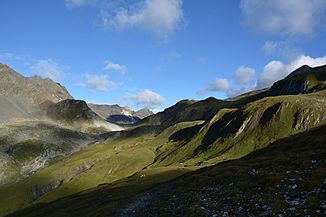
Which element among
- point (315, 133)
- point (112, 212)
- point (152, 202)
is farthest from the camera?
point (315, 133)

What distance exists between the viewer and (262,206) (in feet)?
99.9

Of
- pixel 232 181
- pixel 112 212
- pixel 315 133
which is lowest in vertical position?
pixel 112 212

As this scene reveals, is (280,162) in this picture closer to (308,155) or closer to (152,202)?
(308,155)

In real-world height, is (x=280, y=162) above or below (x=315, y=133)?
below

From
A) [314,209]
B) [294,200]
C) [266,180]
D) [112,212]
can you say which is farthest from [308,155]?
[112,212]

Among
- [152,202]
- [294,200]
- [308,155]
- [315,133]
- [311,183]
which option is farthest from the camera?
[315,133]

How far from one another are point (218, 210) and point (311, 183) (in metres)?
9.02

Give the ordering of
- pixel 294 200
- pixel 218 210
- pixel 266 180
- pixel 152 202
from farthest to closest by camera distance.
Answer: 1. pixel 152 202
2. pixel 266 180
3. pixel 218 210
4. pixel 294 200

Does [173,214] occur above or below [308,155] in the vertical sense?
below

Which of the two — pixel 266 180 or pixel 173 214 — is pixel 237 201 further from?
pixel 173 214

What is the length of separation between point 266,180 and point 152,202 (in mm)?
17706

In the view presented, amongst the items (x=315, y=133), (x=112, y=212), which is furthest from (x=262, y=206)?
(x=315, y=133)

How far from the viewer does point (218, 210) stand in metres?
33.8

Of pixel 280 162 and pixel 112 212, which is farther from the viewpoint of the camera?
pixel 112 212
